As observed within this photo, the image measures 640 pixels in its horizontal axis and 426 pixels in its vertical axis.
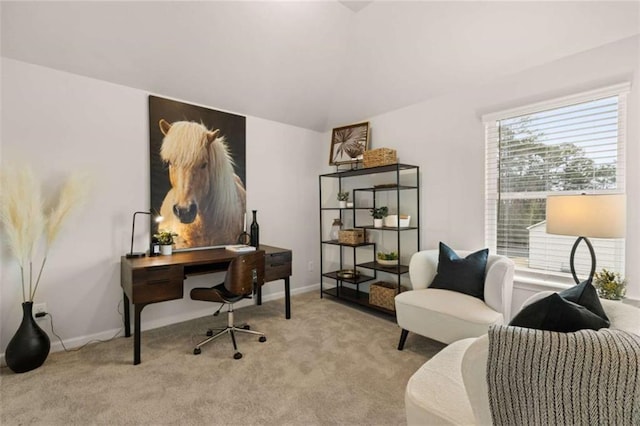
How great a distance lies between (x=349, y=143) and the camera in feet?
13.0

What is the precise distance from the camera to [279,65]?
3.20 meters

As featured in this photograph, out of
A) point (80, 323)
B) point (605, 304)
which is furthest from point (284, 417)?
point (80, 323)

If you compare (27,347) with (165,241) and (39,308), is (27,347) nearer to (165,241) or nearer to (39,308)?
(39,308)

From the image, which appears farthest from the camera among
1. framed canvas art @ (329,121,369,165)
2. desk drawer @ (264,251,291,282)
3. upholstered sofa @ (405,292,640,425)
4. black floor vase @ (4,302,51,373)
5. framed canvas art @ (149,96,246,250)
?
framed canvas art @ (329,121,369,165)

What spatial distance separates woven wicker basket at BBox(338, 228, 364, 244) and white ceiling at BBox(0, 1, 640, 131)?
155 cm

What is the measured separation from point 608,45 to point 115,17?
373 centimetres

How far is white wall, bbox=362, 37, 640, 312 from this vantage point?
2.15 m

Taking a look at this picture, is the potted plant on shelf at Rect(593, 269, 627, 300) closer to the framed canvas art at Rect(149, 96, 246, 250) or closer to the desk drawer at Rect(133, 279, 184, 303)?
the desk drawer at Rect(133, 279, 184, 303)

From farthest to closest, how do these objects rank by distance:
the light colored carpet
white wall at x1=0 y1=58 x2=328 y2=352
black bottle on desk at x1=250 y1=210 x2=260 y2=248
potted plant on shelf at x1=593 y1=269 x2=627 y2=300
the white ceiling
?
1. black bottle on desk at x1=250 y1=210 x2=260 y2=248
2. white wall at x1=0 y1=58 x2=328 y2=352
3. the white ceiling
4. potted plant on shelf at x1=593 y1=269 x2=627 y2=300
5. the light colored carpet

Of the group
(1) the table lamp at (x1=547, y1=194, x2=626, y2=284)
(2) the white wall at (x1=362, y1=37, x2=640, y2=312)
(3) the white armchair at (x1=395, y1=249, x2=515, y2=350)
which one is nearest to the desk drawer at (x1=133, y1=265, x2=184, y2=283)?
(3) the white armchair at (x1=395, y1=249, x2=515, y2=350)

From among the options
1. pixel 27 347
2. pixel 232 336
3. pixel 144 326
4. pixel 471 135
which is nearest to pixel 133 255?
pixel 144 326

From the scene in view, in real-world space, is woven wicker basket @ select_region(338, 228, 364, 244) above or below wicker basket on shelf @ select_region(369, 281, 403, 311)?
above

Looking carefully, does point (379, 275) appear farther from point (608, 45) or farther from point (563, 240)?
point (608, 45)

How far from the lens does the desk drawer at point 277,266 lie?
10.2ft
